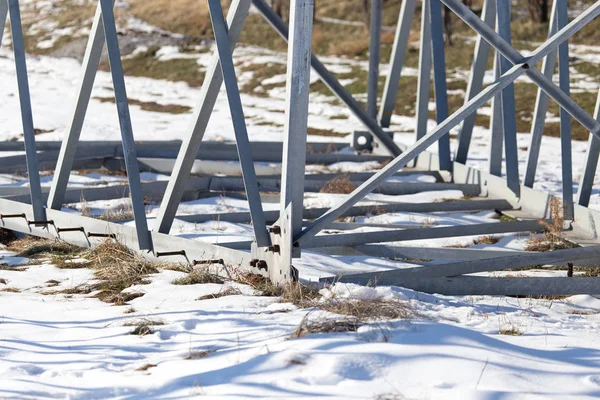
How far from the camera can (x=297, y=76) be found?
5.31 m

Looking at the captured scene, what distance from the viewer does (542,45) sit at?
605 cm

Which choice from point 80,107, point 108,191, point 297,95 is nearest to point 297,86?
point 297,95

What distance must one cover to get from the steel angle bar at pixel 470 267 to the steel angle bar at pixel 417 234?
89 cm

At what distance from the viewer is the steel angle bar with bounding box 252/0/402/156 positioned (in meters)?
8.27

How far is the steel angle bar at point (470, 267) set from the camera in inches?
224

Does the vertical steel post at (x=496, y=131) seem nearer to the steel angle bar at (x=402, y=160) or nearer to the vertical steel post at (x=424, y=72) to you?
the vertical steel post at (x=424, y=72)

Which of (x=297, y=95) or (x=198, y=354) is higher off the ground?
(x=297, y=95)

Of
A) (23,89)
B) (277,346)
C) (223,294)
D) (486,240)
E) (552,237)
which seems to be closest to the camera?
(277,346)

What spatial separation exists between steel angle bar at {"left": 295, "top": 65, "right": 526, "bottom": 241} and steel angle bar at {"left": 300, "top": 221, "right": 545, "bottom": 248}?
2.95 ft

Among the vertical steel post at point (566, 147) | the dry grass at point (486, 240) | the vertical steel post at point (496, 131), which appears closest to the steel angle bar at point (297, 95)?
the dry grass at point (486, 240)

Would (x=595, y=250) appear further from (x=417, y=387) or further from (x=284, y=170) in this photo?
(x=417, y=387)

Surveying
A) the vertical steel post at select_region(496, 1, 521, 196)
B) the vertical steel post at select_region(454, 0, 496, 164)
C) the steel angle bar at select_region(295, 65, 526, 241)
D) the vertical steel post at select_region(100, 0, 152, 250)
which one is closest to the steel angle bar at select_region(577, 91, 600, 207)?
the vertical steel post at select_region(496, 1, 521, 196)

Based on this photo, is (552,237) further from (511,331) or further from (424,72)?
(424,72)

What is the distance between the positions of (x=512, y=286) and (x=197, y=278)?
212 centimetres
